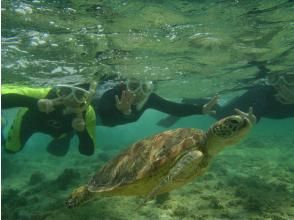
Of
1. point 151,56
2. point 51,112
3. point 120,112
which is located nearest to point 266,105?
point 151,56

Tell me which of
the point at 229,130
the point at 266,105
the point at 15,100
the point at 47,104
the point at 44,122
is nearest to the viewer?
the point at 229,130

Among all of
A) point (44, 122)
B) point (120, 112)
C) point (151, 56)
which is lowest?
point (44, 122)

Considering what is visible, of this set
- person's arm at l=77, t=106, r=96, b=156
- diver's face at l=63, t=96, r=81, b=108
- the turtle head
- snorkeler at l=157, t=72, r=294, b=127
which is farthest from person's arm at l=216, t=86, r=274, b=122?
the turtle head

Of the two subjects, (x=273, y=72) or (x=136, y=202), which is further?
(x=273, y=72)

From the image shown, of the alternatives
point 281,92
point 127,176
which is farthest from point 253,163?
point 127,176

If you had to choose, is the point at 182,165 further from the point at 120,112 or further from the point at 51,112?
the point at 120,112

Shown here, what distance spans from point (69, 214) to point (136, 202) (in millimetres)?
2083

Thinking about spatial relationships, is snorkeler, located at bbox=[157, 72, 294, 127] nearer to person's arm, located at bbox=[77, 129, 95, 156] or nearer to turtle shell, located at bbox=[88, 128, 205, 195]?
person's arm, located at bbox=[77, 129, 95, 156]

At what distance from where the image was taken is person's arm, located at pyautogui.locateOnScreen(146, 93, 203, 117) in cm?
1119

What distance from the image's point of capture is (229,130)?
18.0 feet

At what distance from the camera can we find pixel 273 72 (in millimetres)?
20469

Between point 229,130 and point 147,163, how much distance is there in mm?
1752

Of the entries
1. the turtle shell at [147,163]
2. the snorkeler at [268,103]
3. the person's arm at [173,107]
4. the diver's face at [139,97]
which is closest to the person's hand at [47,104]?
the diver's face at [139,97]

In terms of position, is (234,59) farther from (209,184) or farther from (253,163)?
(209,184)
